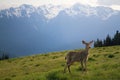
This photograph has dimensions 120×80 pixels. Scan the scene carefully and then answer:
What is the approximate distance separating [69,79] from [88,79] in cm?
124

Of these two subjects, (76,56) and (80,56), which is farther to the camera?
(76,56)

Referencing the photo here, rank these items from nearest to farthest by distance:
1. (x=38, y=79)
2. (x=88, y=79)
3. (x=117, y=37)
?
(x=88, y=79) → (x=38, y=79) → (x=117, y=37)

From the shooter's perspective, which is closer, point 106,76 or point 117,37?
point 106,76

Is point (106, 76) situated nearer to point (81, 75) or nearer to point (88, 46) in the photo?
point (81, 75)

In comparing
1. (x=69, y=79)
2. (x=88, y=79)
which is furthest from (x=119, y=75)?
(x=69, y=79)

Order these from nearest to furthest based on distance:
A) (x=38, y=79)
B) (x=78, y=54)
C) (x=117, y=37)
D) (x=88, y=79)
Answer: (x=88, y=79) → (x=38, y=79) → (x=78, y=54) → (x=117, y=37)

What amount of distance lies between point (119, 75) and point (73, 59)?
3.89 metres

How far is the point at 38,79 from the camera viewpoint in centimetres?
1939

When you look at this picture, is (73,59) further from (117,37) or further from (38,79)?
(117,37)

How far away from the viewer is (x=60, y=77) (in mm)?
19062

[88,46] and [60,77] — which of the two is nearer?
[60,77]

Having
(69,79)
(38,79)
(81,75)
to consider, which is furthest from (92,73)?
(38,79)

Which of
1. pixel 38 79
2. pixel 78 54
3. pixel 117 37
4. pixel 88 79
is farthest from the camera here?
pixel 117 37

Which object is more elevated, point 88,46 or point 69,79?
point 88,46
